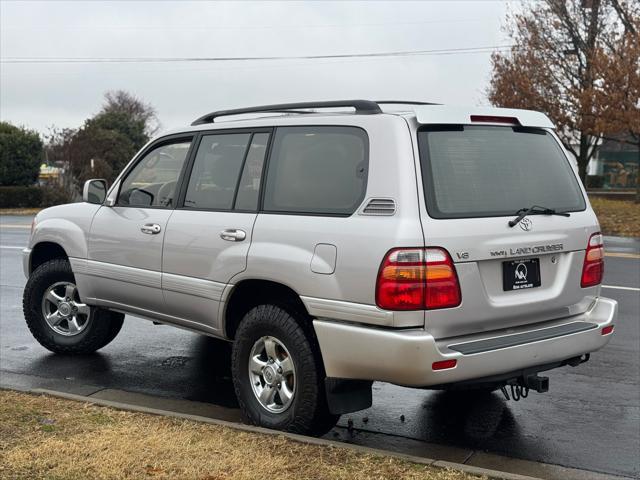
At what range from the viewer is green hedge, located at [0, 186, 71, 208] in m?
31.7

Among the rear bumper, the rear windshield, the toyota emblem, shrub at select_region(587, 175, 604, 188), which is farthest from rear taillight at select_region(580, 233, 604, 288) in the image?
shrub at select_region(587, 175, 604, 188)

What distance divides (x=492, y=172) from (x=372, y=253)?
970 millimetres

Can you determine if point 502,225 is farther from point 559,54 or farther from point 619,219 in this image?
point 559,54

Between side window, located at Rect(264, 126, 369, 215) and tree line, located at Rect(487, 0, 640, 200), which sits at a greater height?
tree line, located at Rect(487, 0, 640, 200)

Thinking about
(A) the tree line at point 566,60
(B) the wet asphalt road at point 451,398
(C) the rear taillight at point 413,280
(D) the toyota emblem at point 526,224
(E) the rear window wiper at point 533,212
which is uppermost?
(A) the tree line at point 566,60

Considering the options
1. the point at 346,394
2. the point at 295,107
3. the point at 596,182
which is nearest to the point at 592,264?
the point at 346,394

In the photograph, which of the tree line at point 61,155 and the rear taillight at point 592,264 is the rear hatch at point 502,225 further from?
the tree line at point 61,155

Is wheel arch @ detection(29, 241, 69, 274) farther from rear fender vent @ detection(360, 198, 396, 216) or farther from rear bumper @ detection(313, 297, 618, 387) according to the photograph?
rear fender vent @ detection(360, 198, 396, 216)

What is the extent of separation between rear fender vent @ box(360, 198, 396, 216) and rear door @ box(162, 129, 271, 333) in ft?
2.88

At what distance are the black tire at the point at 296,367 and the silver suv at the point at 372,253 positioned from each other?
0.03ft

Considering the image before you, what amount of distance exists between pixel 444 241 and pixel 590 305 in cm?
135

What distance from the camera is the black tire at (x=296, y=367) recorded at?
4516 millimetres

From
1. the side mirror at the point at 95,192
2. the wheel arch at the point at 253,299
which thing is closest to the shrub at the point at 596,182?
the side mirror at the point at 95,192

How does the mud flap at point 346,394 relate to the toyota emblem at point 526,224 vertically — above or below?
below
